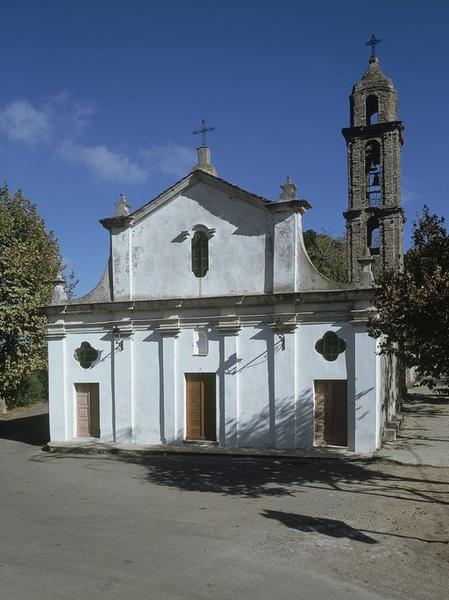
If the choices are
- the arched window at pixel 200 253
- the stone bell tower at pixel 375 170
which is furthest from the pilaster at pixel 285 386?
the stone bell tower at pixel 375 170

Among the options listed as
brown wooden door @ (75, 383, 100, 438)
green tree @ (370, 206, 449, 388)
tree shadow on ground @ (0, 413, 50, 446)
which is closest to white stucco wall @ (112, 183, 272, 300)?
brown wooden door @ (75, 383, 100, 438)

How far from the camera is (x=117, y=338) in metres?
17.6

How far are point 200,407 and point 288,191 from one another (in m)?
6.71

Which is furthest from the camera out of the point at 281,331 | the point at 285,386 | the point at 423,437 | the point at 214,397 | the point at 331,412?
the point at 423,437

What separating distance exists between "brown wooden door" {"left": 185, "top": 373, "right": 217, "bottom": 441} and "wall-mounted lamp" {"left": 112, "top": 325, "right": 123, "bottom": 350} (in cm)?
235

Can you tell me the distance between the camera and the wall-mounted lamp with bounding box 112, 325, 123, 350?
17578 mm

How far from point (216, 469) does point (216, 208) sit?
24.2ft

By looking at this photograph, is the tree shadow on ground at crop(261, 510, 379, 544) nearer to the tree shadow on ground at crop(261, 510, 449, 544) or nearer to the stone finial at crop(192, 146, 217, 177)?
the tree shadow on ground at crop(261, 510, 449, 544)

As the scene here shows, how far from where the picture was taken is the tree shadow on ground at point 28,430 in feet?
67.7

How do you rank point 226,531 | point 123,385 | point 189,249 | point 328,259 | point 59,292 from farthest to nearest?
point 328,259, point 59,292, point 123,385, point 189,249, point 226,531

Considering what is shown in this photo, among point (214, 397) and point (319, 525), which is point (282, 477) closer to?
point (319, 525)

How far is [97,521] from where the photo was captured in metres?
9.96

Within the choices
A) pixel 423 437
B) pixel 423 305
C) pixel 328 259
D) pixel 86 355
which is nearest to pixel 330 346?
pixel 423 437

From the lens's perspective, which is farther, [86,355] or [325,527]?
[86,355]
